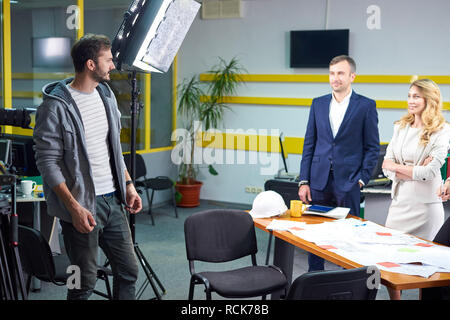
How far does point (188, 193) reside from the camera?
654cm

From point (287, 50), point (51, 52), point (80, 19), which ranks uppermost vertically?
point (80, 19)

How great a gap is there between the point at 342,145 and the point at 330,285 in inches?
60.2

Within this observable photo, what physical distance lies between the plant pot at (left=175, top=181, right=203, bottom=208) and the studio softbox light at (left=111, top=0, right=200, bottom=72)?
3767mm

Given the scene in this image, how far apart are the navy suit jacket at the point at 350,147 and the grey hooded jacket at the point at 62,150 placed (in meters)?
1.56

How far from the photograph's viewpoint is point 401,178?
10.3 ft

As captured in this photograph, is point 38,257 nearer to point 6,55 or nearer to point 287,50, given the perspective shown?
point 6,55

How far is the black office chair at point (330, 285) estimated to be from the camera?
1.83 m

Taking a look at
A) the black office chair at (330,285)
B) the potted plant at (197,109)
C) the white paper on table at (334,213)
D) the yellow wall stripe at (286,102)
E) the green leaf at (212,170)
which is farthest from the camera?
the green leaf at (212,170)

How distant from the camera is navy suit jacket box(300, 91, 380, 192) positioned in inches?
127

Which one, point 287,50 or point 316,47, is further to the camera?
point 287,50

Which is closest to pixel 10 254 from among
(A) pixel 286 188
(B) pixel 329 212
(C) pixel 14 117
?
(C) pixel 14 117

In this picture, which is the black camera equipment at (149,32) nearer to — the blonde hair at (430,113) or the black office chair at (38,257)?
the black office chair at (38,257)

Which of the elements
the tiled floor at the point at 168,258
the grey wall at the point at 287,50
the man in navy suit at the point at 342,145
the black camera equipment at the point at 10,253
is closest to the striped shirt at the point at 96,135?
the black camera equipment at the point at 10,253

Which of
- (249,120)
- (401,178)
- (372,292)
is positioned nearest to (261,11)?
(249,120)
